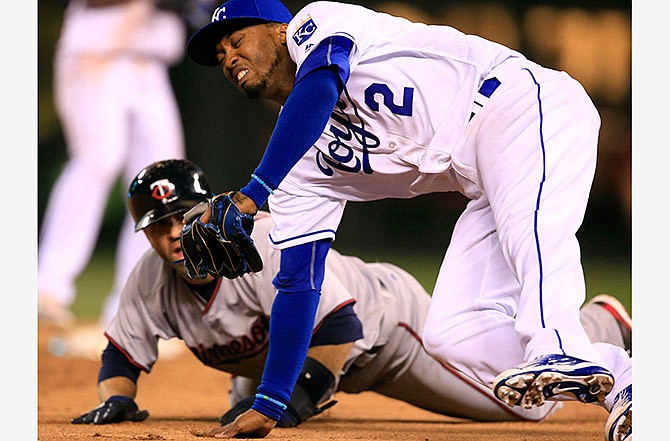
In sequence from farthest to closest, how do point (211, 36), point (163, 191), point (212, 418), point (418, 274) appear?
point (418, 274) → point (212, 418) → point (163, 191) → point (211, 36)

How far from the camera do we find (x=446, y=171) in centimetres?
262

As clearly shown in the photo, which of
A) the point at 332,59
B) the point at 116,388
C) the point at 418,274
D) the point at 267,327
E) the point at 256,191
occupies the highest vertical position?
the point at 332,59

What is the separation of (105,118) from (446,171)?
16.9 feet

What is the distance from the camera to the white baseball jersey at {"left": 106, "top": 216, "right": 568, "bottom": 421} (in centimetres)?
334

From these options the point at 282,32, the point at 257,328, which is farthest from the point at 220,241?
the point at 257,328

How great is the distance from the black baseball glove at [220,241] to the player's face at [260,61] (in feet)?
1.29

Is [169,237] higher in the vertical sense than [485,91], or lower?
lower

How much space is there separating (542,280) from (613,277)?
7.71 m

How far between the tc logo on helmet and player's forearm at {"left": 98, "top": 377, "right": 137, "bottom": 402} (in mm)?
638

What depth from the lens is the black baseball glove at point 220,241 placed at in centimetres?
234

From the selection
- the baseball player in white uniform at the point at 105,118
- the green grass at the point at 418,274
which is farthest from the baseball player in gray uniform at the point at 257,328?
the green grass at the point at 418,274

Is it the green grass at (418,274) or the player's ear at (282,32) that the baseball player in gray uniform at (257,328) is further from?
the green grass at (418,274)

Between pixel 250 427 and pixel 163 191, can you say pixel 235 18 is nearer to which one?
pixel 163 191

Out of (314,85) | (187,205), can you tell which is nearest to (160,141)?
(187,205)
